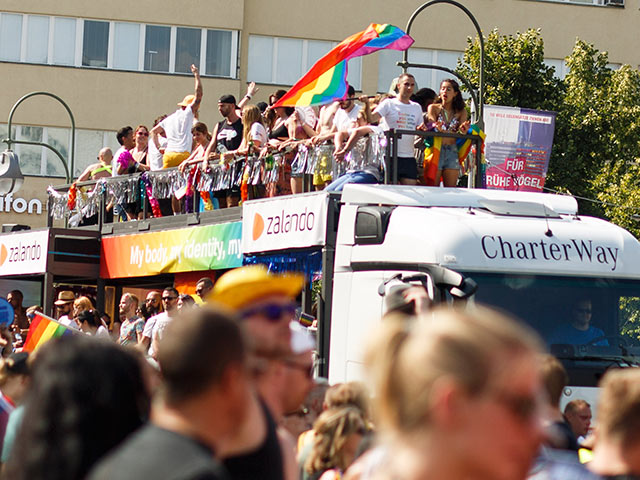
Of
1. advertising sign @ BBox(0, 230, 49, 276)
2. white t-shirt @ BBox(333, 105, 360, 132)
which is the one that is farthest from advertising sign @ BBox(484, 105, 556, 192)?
white t-shirt @ BBox(333, 105, 360, 132)

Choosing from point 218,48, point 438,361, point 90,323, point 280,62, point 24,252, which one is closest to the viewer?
point 438,361

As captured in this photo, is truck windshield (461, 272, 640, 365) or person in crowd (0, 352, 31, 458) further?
truck windshield (461, 272, 640, 365)

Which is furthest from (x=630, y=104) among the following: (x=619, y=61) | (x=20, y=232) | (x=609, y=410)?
(x=609, y=410)

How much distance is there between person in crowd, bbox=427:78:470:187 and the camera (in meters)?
13.2

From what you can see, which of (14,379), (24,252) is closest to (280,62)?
(24,252)

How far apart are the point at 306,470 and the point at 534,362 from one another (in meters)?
3.49

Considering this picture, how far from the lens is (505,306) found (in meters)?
10.2

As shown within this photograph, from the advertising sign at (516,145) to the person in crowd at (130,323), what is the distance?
497 inches

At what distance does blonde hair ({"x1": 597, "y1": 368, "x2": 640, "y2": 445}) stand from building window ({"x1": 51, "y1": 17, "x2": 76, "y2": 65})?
37.1 m

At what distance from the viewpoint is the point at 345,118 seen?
13727mm

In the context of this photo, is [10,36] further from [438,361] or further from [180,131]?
[438,361]

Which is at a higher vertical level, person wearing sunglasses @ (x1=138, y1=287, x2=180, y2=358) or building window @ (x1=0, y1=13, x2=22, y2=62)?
building window @ (x1=0, y1=13, x2=22, y2=62)

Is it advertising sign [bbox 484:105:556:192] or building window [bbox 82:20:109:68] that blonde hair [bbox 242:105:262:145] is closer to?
advertising sign [bbox 484:105:556:192]

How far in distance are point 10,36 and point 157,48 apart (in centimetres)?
444
